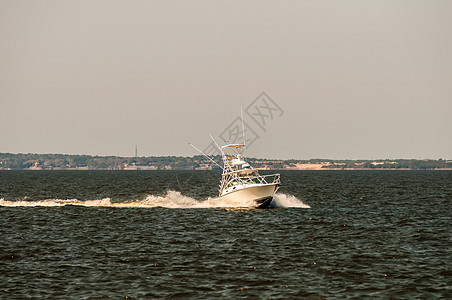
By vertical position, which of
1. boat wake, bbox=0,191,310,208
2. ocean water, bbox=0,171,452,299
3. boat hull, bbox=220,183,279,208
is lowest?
ocean water, bbox=0,171,452,299

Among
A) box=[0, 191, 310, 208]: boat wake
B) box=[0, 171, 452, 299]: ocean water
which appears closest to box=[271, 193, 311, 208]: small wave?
box=[0, 191, 310, 208]: boat wake

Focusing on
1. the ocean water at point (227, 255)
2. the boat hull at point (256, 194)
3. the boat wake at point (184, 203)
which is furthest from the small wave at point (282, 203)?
the ocean water at point (227, 255)

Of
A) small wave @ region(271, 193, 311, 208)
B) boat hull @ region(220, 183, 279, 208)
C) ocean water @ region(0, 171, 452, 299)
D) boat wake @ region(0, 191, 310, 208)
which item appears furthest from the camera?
small wave @ region(271, 193, 311, 208)

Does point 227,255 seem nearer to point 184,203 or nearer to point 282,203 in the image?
point 282,203

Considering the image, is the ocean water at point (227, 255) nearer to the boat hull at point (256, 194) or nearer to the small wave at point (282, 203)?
the boat hull at point (256, 194)

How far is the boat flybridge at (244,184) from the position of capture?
54.1 meters

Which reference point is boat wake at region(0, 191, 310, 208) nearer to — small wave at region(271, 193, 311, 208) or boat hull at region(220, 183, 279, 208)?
small wave at region(271, 193, 311, 208)

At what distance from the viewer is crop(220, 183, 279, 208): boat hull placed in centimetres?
5378

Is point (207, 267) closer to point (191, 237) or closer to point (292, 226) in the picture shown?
point (191, 237)

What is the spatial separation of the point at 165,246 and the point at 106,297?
12439 mm

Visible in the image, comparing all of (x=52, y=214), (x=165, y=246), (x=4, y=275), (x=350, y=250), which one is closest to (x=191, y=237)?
(x=165, y=246)

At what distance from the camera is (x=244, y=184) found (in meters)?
54.9

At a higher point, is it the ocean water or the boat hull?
the boat hull

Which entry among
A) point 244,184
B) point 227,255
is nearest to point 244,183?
point 244,184
